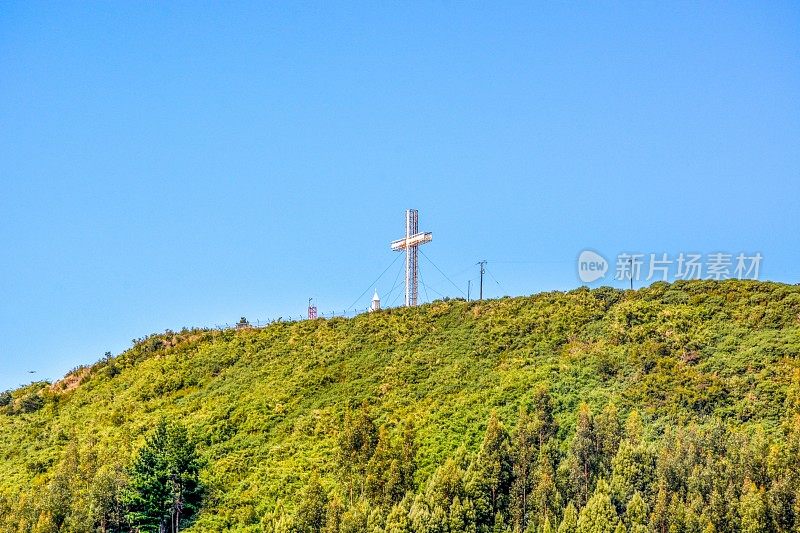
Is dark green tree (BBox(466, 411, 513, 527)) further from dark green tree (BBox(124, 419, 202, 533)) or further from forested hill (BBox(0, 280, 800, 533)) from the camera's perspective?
dark green tree (BBox(124, 419, 202, 533))

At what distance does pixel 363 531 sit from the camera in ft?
139

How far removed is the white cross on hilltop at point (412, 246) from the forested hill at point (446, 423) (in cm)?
218

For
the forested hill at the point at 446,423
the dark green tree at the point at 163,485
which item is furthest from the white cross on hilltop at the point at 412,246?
the dark green tree at the point at 163,485

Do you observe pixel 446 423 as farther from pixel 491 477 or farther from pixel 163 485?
pixel 163 485

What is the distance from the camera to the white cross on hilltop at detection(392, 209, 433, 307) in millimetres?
77812

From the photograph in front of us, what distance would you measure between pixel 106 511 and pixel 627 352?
105ft

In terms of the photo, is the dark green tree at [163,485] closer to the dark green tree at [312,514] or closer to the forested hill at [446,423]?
the forested hill at [446,423]

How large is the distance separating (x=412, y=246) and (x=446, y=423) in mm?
24110

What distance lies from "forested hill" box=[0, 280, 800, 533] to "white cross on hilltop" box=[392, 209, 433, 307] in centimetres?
218

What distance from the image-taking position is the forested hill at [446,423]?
4338 cm

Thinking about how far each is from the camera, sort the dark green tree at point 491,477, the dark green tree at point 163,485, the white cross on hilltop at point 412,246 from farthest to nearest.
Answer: the white cross on hilltop at point 412,246
the dark green tree at point 163,485
the dark green tree at point 491,477

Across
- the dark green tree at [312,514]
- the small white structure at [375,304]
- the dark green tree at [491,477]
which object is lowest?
the dark green tree at [312,514]

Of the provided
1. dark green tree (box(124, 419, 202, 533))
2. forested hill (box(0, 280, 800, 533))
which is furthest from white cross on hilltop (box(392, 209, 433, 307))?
dark green tree (box(124, 419, 202, 533))

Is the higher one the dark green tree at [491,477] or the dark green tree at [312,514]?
the dark green tree at [491,477]
